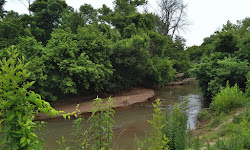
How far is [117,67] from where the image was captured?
16.4m

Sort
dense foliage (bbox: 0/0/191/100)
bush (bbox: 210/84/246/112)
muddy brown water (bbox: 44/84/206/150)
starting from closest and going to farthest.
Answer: muddy brown water (bbox: 44/84/206/150), bush (bbox: 210/84/246/112), dense foliage (bbox: 0/0/191/100)

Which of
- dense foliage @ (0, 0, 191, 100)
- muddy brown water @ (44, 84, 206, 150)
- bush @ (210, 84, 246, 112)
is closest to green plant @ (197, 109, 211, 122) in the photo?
muddy brown water @ (44, 84, 206, 150)

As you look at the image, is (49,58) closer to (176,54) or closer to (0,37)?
(0,37)

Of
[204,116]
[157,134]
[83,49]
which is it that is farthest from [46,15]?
[157,134]

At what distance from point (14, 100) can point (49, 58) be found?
10.4 m

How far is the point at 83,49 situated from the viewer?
12.8 metres

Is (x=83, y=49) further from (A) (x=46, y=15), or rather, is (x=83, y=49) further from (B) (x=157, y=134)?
(B) (x=157, y=134)

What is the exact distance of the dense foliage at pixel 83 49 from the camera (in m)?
11.5

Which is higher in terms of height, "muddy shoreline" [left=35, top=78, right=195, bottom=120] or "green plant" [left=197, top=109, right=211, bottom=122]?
"muddy shoreline" [left=35, top=78, right=195, bottom=120]

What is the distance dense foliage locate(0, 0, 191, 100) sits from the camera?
11.5m

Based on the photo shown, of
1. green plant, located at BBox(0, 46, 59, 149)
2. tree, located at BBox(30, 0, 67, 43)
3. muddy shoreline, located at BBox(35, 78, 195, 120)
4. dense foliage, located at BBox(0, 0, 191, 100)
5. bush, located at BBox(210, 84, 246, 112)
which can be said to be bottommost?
muddy shoreline, located at BBox(35, 78, 195, 120)

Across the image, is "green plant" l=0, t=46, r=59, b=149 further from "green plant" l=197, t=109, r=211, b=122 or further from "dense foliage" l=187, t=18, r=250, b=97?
"dense foliage" l=187, t=18, r=250, b=97

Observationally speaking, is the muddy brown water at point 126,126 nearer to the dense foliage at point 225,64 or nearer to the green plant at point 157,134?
the dense foliage at point 225,64

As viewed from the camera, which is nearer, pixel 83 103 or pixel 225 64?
pixel 225 64
